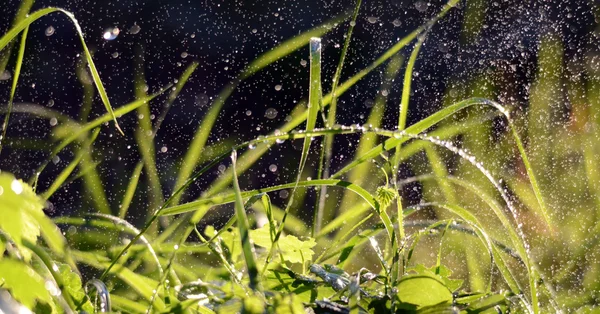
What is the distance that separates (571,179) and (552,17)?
57 cm

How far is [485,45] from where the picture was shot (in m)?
1.75

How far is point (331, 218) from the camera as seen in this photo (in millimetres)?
1277

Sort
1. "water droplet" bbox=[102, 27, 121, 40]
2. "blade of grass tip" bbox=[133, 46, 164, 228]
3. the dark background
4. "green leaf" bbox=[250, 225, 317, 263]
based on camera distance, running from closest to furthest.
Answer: "green leaf" bbox=[250, 225, 317, 263]
"blade of grass tip" bbox=[133, 46, 164, 228]
the dark background
"water droplet" bbox=[102, 27, 121, 40]

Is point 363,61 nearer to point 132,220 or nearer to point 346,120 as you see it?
point 346,120

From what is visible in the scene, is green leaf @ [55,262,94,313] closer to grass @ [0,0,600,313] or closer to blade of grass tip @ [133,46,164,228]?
grass @ [0,0,600,313]

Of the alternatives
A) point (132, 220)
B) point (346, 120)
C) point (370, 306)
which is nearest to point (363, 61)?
point (346, 120)

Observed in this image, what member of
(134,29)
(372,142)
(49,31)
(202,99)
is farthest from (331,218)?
(49,31)

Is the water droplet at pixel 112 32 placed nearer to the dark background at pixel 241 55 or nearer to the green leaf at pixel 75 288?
the dark background at pixel 241 55

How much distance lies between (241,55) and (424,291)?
1283mm

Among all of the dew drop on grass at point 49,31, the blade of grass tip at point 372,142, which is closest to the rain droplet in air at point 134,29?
the dew drop on grass at point 49,31

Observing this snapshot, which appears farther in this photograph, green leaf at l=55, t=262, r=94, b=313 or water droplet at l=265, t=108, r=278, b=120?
water droplet at l=265, t=108, r=278, b=120

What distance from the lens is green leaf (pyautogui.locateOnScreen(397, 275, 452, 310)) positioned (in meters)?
0.42

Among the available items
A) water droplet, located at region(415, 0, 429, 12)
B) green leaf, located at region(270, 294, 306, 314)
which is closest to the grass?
green leaf, located at region(270, 294, 306, 314)

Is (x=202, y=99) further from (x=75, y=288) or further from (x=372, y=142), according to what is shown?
(x=75, y=288)
